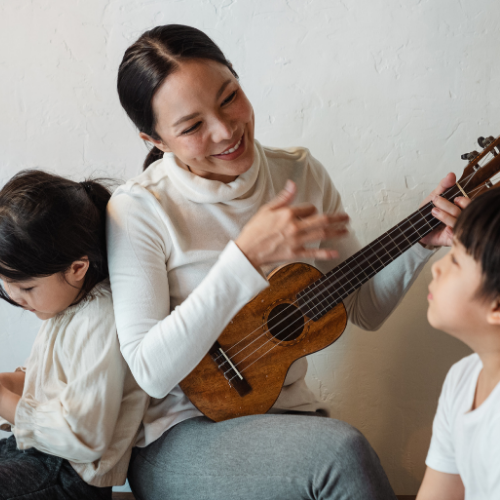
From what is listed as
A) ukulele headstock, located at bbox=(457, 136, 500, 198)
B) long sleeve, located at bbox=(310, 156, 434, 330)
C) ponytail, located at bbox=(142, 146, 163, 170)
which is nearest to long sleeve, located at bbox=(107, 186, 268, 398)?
ponytail, located at bbox=(142, 146, 163, 170)

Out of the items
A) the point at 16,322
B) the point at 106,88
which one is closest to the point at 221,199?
the point at 106,88

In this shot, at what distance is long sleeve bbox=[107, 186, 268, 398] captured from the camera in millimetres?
930

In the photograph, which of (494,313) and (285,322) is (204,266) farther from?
(494,313)

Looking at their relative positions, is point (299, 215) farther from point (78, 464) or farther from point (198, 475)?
point (78, 464)

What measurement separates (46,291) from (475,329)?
790 millimetres

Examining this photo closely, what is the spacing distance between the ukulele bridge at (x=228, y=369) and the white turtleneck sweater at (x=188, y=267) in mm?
94

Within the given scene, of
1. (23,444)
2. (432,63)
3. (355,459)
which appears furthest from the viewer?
(432,63)

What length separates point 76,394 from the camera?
40.8 inches

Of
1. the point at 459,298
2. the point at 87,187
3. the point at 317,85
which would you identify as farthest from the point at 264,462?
the point at 317,85

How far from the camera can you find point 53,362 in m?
1.10

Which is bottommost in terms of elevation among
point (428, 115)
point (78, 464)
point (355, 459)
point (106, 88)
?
point (355, 459)

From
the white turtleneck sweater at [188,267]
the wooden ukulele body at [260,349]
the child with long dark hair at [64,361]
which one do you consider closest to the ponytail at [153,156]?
the white turtleneck sweater at [188,267]

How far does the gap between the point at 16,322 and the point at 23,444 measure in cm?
60

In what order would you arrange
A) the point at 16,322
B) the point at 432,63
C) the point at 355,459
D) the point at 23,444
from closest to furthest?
the point at 355,459
the point at 23,444
the point at 432,63
the point at 16,322
